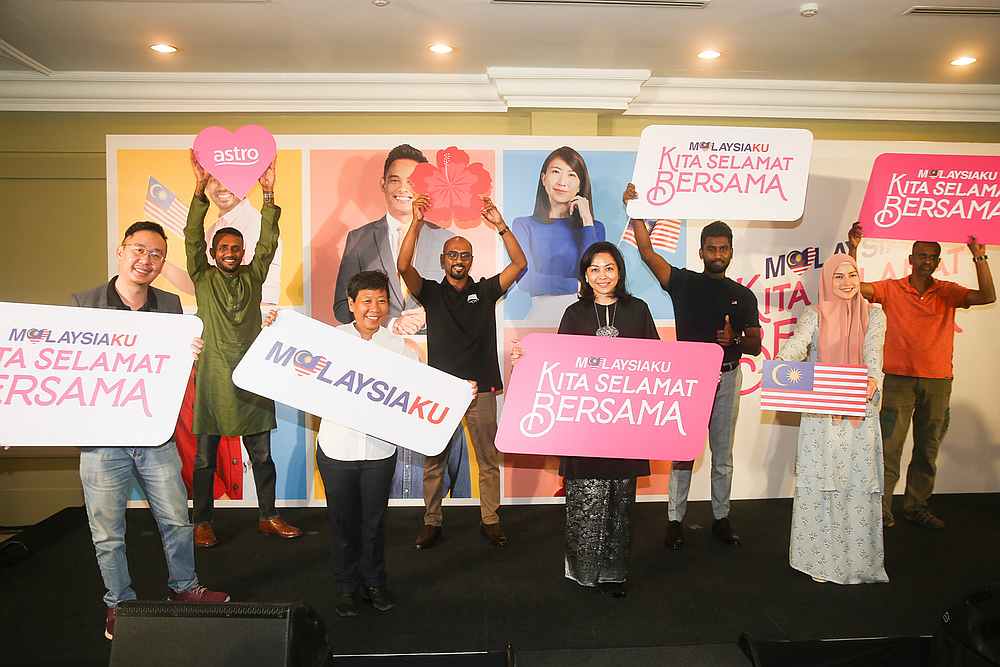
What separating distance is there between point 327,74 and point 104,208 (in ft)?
5.97

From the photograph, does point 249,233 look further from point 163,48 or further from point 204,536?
point 204,536

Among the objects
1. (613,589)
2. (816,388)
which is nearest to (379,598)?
(613,589)

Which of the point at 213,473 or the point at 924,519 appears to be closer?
the point at 213,473

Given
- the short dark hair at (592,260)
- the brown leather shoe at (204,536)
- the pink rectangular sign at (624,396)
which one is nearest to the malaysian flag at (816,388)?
the pink rectangular sign at (624,396)

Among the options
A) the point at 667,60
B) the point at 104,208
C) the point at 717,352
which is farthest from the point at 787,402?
the point at 104,208

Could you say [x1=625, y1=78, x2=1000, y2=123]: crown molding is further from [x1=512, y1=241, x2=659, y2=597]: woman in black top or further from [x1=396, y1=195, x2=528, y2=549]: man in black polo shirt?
[x1=512, y1=241, x2=659, y2=597]: woman in black top

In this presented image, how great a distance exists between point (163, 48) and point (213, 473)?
2.49 meters

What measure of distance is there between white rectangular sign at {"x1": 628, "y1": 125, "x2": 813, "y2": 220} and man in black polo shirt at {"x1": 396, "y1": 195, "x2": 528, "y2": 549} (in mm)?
917

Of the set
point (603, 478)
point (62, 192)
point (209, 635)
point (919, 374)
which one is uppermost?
point (62, 192)

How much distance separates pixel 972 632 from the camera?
6.93ft

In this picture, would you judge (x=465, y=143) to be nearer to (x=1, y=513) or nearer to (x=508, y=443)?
(x=508, y=443)

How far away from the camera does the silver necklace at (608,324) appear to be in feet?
10.1

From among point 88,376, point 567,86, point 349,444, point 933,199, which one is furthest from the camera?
point 567,86

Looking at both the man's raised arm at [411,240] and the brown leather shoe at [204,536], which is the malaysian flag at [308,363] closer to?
the man's raised arm at [411,240]
